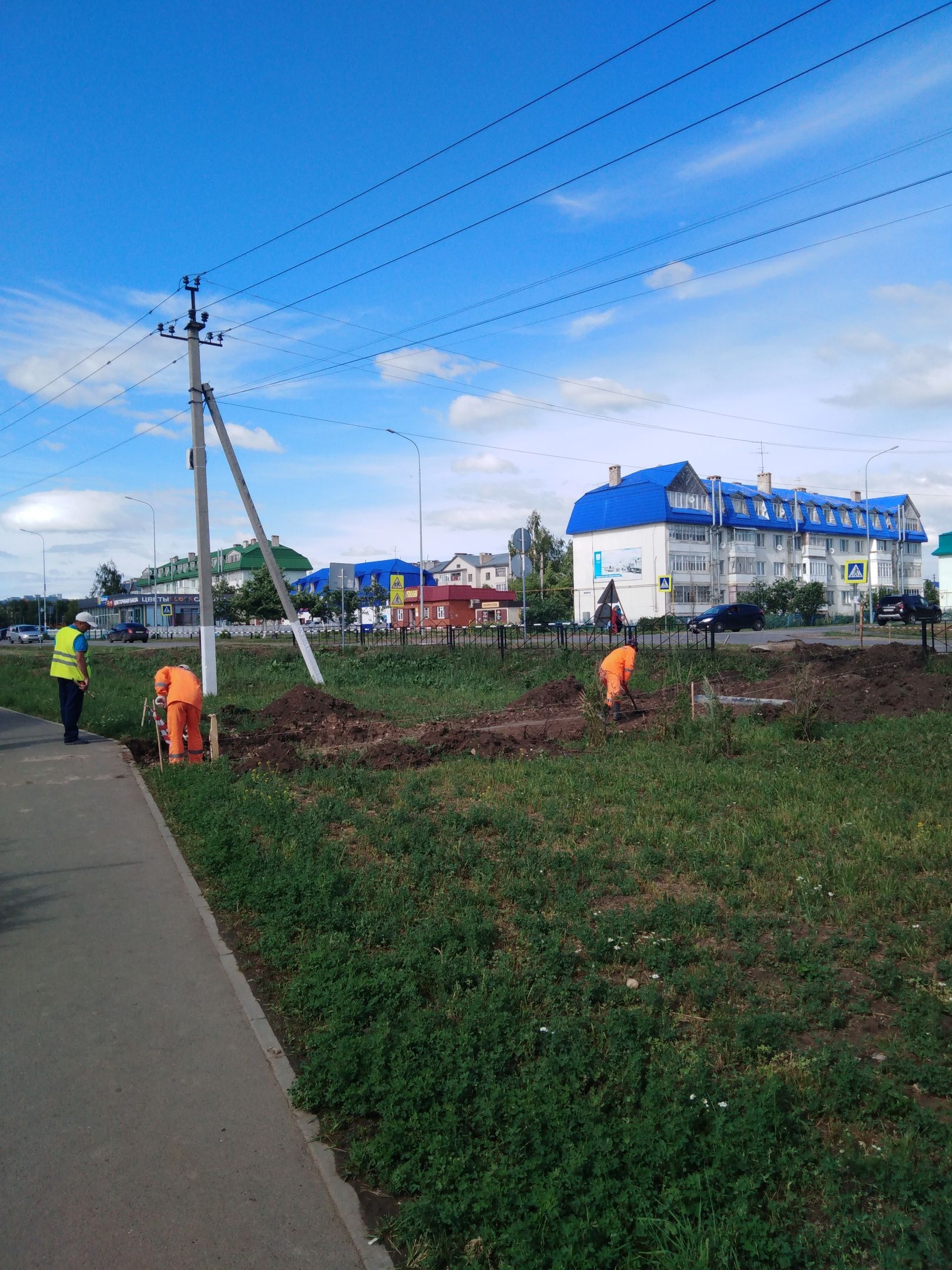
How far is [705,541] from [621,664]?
55.7m

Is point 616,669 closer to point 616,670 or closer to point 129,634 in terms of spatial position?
point 616,670

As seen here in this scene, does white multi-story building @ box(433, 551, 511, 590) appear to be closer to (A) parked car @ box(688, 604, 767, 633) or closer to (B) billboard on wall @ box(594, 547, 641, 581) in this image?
(B) billboard on wall @ box(594, 547, 641, 581)

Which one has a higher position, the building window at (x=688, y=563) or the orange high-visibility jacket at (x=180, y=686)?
the building window at (x=688, y=563)

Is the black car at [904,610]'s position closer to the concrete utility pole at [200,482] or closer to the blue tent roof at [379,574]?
the concrete utility pole at [200,482]

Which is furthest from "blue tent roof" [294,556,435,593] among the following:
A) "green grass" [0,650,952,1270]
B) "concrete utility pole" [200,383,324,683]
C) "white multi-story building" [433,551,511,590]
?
"green grass" [0,650,952,1270]

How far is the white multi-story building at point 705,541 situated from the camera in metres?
63.6

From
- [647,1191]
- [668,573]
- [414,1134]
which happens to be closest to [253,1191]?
[414,1134]

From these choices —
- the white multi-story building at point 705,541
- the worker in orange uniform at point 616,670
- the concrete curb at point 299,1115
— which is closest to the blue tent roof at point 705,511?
the white multi-story building at point 705,541

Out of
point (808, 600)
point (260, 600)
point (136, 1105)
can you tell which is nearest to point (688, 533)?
point (808, 600)

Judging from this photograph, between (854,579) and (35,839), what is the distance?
26.8 m

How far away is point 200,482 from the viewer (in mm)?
19438

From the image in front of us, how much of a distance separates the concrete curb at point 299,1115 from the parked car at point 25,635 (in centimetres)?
6770

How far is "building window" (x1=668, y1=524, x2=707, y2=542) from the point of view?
6394 cm

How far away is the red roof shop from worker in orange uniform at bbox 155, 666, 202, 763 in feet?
196
